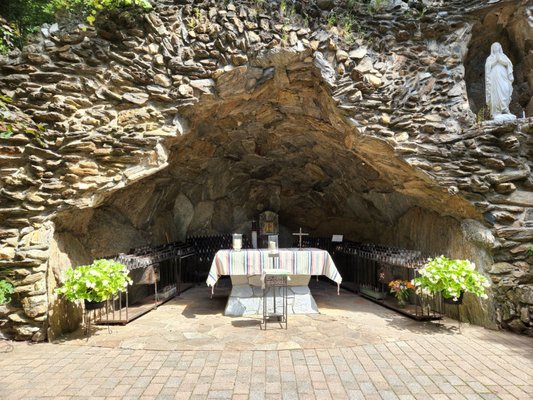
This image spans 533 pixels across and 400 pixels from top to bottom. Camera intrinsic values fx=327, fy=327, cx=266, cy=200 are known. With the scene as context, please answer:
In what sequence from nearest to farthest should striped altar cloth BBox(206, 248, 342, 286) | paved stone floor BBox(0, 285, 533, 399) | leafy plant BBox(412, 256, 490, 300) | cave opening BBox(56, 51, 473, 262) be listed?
paved stone floor BBox(0, 285, 533, 399), leafy plant BBox(412, 256, 490, 300), striped altar cloth BBox(206, 248, 342, 286), cave opening BBox(56, 51, 473, 262)

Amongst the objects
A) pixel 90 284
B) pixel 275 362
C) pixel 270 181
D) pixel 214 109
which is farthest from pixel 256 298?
pixel 270 181

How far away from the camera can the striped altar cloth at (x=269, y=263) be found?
627 centimetres

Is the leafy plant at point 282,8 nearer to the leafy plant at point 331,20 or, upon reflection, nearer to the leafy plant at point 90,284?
the leafy plant at point 331,20

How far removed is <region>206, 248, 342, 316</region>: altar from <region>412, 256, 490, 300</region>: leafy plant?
155cm

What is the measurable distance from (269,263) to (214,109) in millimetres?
3406

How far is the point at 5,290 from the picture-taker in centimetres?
496

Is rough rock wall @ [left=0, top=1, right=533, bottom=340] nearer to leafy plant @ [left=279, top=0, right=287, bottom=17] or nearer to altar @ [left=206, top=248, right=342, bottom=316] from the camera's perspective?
leafy plant @ [left=279, top=0, right=287, bottom=17]

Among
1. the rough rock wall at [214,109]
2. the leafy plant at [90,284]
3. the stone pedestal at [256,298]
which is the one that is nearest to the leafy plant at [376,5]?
the rough rock wall at [214,109]

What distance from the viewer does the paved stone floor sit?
3494mm

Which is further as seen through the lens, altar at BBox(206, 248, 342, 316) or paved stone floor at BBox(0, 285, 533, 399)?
altar at BBox(206, 248, 342, 316)

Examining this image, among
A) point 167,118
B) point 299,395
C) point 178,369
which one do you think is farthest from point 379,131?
point 178,369

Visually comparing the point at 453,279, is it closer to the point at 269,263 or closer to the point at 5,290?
A: the point at 269,263

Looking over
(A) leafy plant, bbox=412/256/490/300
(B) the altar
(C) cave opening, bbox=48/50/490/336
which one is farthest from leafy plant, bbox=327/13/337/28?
(A) leafy plant, bbox=412/256/490/300

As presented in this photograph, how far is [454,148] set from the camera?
20.1 feet
